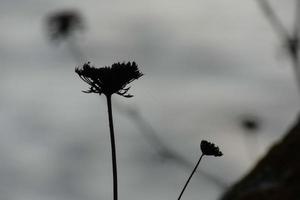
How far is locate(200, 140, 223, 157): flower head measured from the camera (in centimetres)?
614

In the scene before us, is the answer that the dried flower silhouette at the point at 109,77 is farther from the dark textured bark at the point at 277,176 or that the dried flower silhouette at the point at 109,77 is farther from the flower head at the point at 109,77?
the dark textured bark at the point at 277,176

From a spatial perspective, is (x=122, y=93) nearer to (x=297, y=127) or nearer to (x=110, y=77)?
(x=110, y=77)

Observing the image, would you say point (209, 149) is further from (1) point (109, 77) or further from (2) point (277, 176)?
(2) point (277, 176)

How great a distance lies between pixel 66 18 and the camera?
16.2 m

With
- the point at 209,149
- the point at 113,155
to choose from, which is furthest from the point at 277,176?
the point at 113,155

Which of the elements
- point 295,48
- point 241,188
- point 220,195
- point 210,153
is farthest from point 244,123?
point 210,153

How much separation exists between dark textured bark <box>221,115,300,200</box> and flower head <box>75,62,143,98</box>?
18.8 ft

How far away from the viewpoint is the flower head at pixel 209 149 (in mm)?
6145

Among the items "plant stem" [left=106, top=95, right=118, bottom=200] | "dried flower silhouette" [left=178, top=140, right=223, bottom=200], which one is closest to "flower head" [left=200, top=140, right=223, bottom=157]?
"dried flower silhouette" [left=178, top=140, right=223, bottom=200]

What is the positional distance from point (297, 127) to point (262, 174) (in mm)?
847

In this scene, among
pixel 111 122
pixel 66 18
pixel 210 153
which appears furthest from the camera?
pixel 66 18

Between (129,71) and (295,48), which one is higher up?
(295,48)

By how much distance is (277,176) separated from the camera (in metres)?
12.3

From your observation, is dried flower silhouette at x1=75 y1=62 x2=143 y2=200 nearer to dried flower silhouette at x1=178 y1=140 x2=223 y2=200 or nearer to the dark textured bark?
dried flower silhouette at x1=178 y1=140 x2=223 y2=200
